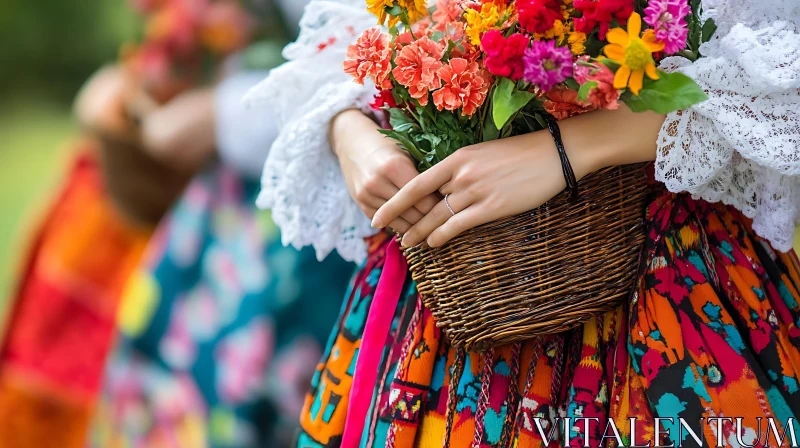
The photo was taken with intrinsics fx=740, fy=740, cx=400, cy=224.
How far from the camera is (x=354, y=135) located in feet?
2.31

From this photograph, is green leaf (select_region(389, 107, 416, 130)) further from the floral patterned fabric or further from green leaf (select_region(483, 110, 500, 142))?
the floral patterned fabric

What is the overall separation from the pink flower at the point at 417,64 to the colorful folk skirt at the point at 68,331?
101 centimetres

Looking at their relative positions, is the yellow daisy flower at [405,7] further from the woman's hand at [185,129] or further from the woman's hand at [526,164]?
the woman's hand at [185,129]

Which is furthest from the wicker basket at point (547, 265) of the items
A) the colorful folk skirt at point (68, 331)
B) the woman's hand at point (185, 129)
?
the colorful folk skirt at point (68, 331)

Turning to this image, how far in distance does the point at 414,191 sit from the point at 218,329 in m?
0.65

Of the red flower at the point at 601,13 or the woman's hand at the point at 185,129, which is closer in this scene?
the red flower at the point at 601,13

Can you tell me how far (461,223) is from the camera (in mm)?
589

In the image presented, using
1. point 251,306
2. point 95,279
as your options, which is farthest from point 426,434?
point 95,279

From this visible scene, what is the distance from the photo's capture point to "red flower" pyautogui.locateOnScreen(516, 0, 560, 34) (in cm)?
53

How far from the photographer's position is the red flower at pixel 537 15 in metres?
0.53

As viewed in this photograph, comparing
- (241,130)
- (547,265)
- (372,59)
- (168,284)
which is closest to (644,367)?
(547,265)

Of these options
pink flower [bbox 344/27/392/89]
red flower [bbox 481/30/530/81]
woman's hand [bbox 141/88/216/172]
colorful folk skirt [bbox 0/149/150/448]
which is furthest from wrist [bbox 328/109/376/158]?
colorful folk skirt [bbox 0/149/150/448]

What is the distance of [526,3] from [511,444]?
0.36 m

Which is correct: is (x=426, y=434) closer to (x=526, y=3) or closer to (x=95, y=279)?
(x=526, y=3)
